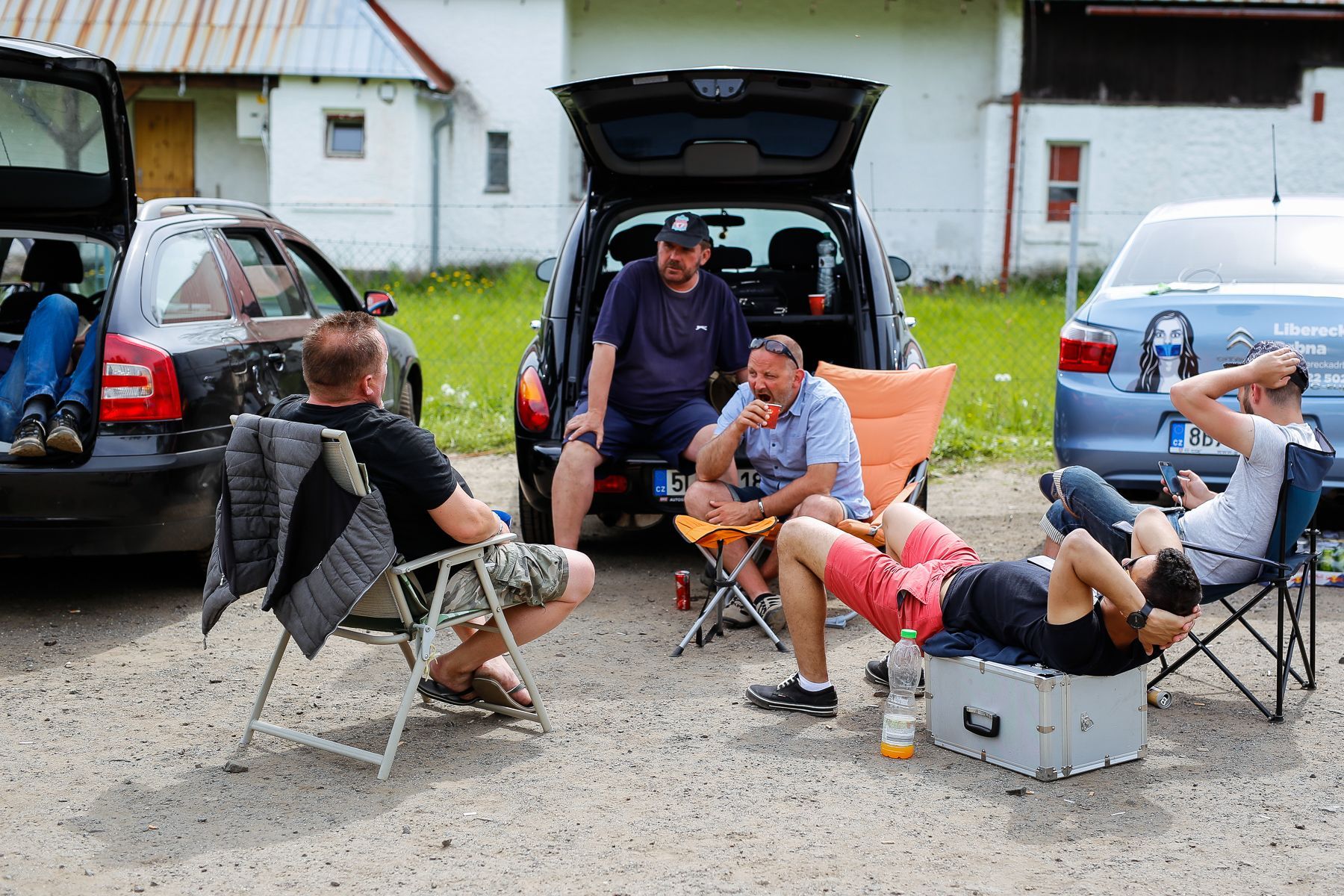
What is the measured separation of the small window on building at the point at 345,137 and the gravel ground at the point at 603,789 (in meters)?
16.3

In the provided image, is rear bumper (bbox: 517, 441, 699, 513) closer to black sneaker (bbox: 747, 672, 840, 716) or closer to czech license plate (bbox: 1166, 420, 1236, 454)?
black sneaker (bbox: 747, 672, 840, 716)

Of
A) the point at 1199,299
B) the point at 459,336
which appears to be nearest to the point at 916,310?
the point at 459,336

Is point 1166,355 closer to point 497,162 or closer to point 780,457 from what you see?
point 780,457

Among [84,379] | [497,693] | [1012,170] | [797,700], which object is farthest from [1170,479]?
[1012,170]

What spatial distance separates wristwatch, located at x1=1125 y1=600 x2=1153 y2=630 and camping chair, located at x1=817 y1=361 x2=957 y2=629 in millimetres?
2300

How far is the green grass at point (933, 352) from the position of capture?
9891 millimetres

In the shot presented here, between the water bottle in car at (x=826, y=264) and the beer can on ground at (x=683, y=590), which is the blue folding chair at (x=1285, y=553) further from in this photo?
the water bottle in car at (x=826, y=264)

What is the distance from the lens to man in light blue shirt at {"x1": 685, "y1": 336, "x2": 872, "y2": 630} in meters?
5.64

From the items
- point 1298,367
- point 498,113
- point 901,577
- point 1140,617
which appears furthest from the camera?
point 498,113

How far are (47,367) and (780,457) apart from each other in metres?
3.00

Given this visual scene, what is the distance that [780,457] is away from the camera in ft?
19.1

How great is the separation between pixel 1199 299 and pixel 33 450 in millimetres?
4944

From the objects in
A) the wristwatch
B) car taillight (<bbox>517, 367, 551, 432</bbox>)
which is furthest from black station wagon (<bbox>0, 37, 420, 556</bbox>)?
the wristwatch

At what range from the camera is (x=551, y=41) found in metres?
21.3
